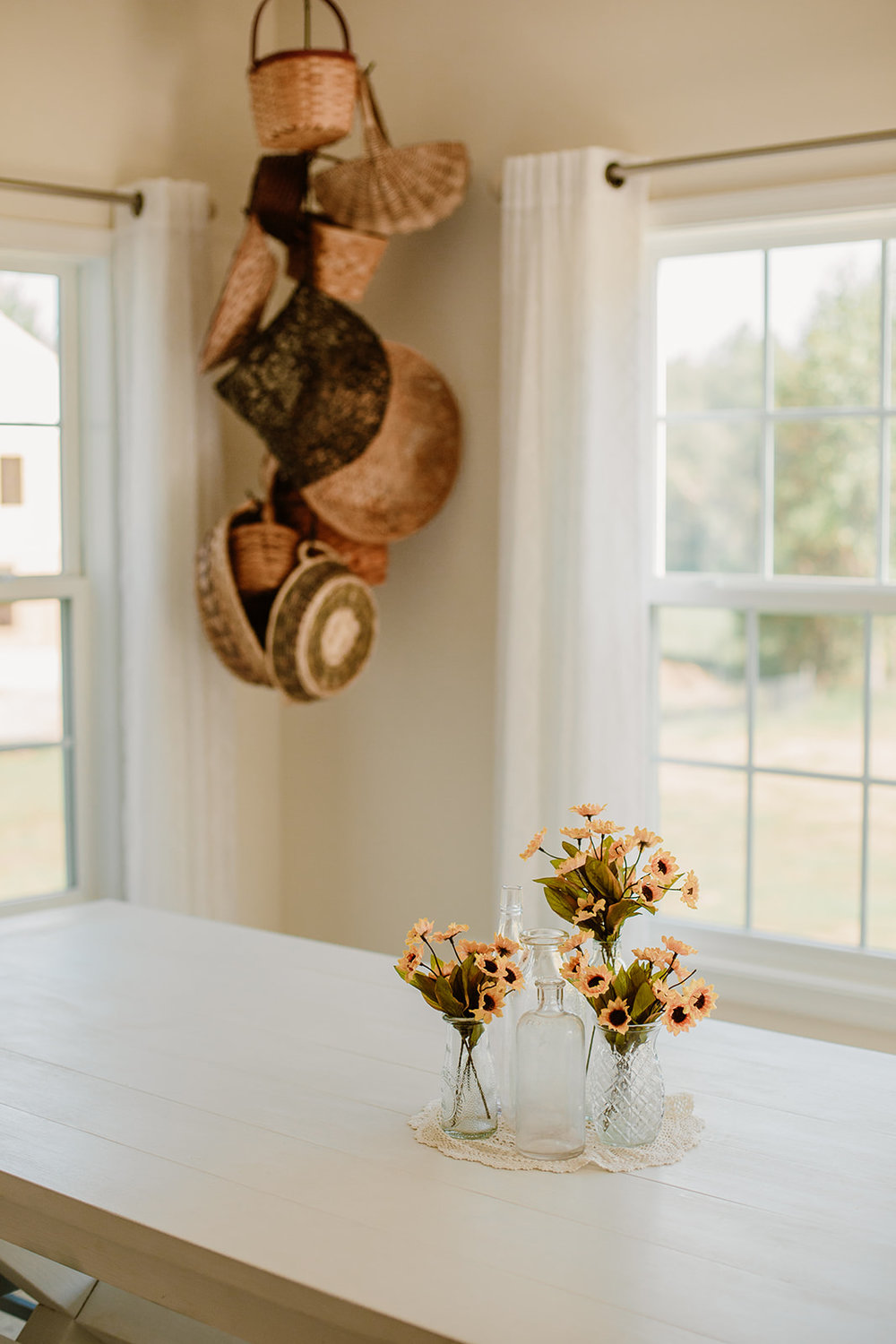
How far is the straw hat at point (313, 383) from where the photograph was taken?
3.04 m

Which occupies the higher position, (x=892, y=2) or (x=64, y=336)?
(x=892, y=2)

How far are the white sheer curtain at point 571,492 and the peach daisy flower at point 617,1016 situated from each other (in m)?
1.50

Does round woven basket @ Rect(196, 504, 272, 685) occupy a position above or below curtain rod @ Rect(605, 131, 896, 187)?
below

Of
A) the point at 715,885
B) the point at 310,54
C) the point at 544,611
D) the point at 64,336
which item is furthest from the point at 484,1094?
the point at 715,885

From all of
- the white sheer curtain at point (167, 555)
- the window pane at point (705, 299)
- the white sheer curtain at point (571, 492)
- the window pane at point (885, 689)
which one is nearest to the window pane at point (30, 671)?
the white sheer curtain at point (167, 555)

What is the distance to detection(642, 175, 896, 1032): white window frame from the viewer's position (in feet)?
9.27

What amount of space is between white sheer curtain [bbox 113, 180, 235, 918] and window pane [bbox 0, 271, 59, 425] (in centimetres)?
18

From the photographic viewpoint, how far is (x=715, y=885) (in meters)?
8.70

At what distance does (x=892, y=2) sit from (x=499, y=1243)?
98.8 inches

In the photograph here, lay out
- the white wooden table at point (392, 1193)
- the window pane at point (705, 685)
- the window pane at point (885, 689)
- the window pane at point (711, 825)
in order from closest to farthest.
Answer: the white wooden table at point (392, 1193) < the window pane at point (705, 685) < the window pane at point (885, 689) < the window pane at point (711, 825)

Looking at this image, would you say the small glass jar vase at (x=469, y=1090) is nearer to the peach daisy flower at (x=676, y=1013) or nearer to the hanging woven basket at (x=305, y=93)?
the peach daisy flower at (x=676, y=1013)

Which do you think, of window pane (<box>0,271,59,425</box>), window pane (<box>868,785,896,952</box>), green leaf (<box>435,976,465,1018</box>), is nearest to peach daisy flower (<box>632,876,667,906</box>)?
green leaf (<box>435,976,465,1018</box>)

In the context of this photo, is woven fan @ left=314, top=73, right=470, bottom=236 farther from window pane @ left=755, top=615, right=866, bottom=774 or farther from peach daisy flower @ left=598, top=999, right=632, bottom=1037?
window pane @ left=755, top=615, right=866, bottom=774

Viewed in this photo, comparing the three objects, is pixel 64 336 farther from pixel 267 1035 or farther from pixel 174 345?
pixel 267 1035
